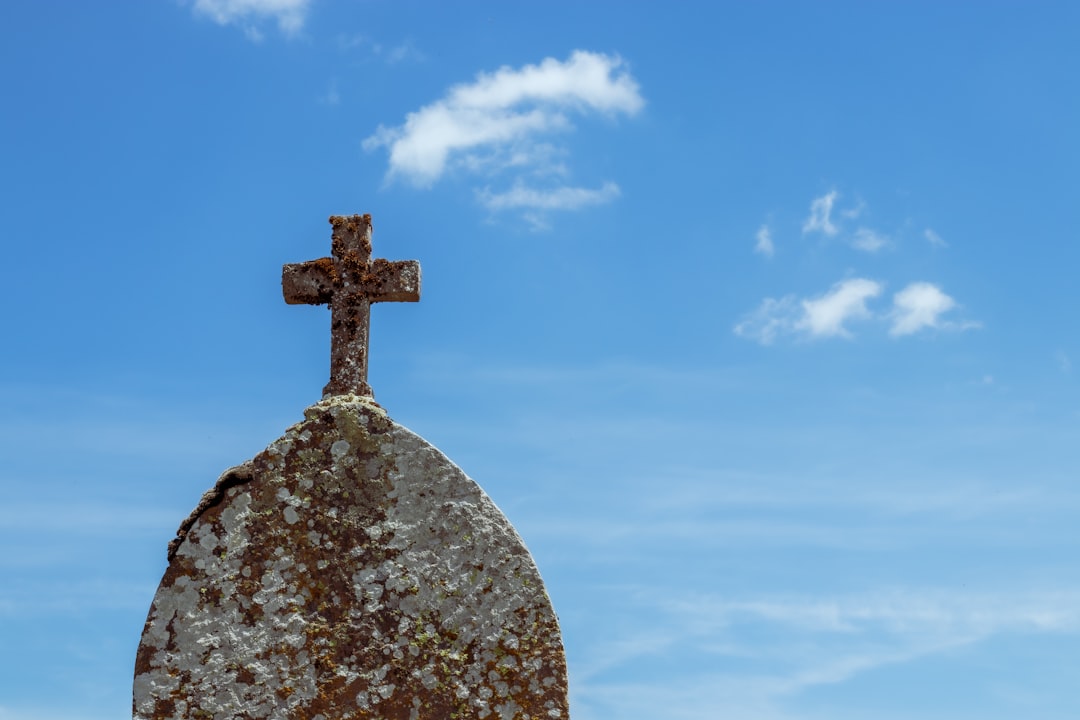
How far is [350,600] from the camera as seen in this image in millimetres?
5949

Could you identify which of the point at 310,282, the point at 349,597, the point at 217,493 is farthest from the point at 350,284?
the point at 349,597

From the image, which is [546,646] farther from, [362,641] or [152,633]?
[152,633]

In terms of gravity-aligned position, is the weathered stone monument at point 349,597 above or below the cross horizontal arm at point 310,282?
below

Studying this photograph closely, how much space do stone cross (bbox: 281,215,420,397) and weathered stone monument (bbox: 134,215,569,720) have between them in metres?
0.49

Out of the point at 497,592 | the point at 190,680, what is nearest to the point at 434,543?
the point at 497,592

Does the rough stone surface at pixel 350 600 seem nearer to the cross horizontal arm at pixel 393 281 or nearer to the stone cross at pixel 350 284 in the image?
the stone cross at pixel 350 284

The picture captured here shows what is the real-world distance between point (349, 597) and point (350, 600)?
16 mm

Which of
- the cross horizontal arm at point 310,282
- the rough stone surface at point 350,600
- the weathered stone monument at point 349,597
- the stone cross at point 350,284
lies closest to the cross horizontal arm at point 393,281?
the stone cross at point 350,284

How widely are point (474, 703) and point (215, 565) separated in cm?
137

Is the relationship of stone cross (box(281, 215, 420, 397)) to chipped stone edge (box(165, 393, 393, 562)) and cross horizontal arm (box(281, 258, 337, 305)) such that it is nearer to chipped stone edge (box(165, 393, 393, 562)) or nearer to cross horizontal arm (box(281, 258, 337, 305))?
cross horizontal arm (box(281, 258, 337, 305))

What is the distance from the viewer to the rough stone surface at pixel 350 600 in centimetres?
584

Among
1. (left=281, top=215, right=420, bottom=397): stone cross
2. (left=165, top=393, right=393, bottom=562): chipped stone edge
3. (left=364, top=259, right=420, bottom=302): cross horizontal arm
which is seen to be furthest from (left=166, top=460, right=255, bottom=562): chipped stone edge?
(left=364, top=259, right=420, bottom=302): cross horizontal arm

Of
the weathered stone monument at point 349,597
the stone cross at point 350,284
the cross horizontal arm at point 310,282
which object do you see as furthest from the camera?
the cross horizontal arm at point 310,282

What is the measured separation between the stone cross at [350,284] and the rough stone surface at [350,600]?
595 millimetres
